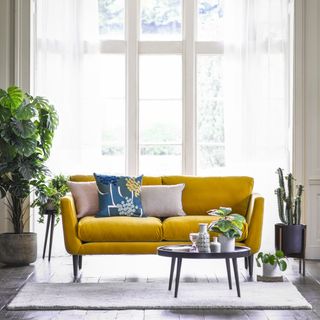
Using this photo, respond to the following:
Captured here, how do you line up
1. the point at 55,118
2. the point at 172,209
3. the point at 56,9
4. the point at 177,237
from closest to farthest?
the point at 177,237
the point at 172,209
the point at 55,118
the point at 56,9

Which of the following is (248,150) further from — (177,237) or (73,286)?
(73,286)

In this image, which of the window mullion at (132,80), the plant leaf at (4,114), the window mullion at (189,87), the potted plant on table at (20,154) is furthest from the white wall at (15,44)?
the window mullion at (189,87)

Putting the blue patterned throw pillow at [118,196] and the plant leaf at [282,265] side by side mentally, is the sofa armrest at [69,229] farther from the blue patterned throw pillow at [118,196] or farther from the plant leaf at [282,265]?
the plant leaf at [282,265]

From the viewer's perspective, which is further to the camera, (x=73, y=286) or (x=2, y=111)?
(x=2, y=111)

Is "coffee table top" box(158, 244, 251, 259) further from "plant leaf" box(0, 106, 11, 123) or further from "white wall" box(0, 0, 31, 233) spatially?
"white wall" box(0, 0, 31, 233)

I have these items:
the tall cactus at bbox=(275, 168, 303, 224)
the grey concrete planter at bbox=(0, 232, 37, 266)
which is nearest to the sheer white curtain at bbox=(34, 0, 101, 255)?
the grey concrete planter at bbox=(0, 232, 37, 266)

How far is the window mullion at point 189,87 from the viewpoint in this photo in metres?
7.54

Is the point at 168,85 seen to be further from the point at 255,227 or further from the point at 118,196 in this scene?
the point at 255,227

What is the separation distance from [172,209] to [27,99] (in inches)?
74.2

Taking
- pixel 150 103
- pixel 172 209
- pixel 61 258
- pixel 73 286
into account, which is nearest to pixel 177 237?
pixel 172 209

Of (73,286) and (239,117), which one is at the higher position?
(239,117)

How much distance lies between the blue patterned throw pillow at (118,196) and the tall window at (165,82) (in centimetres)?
108

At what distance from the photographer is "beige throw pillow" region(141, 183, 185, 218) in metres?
6.35

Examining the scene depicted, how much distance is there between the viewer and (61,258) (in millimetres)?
7102
